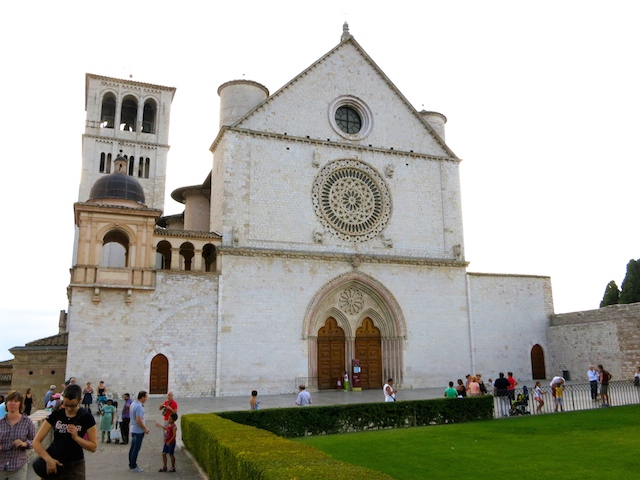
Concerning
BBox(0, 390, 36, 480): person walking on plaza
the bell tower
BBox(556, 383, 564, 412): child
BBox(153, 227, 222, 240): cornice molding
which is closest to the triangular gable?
BBox(153, 227, 222, 240): cornice molding

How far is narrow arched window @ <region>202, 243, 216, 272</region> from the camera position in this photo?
28.2m

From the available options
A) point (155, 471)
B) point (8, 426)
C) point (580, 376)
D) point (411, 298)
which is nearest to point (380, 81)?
point (411, 298)

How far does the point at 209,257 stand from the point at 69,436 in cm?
2419

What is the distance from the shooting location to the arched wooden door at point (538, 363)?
32.4 m

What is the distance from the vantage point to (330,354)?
28.7 metres

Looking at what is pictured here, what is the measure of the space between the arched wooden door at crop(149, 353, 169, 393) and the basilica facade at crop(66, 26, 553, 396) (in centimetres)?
5

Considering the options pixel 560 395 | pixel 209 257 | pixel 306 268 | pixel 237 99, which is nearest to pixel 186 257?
pixel 209 257

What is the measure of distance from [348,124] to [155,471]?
24212 millimetres

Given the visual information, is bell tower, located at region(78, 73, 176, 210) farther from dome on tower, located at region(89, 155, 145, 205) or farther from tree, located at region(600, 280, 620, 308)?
tree, located at region(600, 280, 620, 308)

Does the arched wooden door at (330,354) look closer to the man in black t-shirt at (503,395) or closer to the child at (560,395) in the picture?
the man in black t-shirt at (503,395)

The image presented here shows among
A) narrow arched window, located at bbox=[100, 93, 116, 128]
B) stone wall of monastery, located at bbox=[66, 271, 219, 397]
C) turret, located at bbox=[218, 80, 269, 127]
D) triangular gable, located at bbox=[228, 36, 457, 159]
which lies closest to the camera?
stone wall of monastery, located at bbox=[66, 271, 219, 397]

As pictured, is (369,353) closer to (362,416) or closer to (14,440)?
(362,416)

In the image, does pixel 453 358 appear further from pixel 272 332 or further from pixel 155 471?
pixel 155 471

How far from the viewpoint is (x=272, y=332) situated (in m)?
26.6
